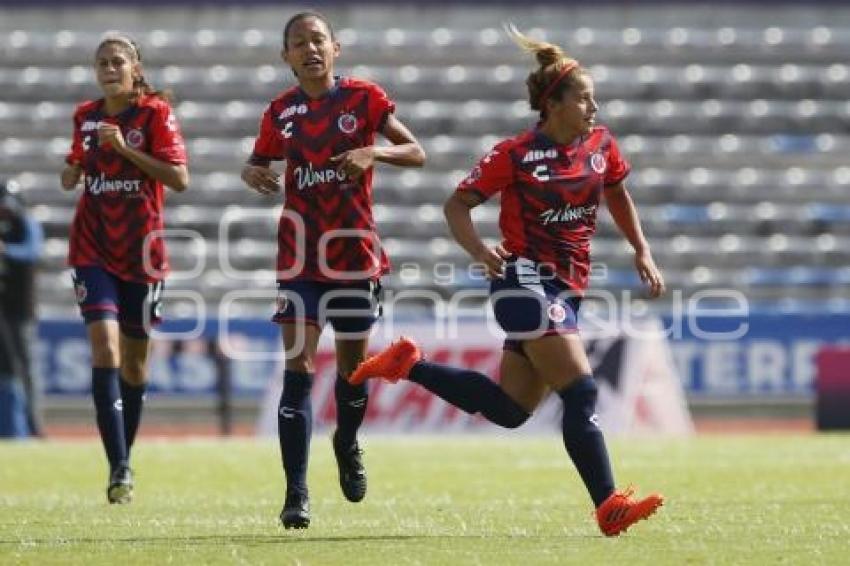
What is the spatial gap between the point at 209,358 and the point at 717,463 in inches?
294

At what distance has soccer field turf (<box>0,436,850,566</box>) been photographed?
6586 mm

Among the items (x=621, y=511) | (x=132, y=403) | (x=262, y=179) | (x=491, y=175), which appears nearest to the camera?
(x=621, y=511)

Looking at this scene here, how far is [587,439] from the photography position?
7.10 metres

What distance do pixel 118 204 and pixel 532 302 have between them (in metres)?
2.90

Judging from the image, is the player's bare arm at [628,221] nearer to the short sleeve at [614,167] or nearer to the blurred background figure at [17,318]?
the short sleeve at [614,167]

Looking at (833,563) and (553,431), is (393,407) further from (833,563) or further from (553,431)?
(833,563)

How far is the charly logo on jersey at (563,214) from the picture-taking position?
24.3 ft

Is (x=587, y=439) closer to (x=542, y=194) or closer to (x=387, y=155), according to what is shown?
(x=542, y=194)

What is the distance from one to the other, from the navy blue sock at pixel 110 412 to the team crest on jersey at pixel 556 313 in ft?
9.07

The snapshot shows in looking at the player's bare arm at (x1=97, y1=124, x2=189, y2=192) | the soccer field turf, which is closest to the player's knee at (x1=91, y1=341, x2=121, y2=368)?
the soccer field turf

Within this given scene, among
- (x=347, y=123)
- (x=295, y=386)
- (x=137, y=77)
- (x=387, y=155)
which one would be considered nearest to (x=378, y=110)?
(x=347, y=123)

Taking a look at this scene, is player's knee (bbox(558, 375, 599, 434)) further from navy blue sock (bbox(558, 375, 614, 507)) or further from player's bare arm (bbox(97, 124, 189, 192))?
player's bare arm (bbox(97, 124, 189, 192))

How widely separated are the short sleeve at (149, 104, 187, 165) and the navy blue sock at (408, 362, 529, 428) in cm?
213

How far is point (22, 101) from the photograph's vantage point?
24.4 metres
